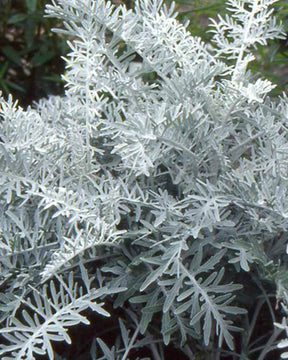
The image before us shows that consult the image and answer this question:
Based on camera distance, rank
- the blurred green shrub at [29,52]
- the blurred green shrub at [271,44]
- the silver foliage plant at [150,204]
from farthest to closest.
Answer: the blurred green shrub at [29,52]
the blurred green shrub at [271,44]
the silver foliage plant at [150,204]

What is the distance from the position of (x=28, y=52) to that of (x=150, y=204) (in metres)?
1.47

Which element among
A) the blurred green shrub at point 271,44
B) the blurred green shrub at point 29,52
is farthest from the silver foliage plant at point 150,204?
the blurred green shrub at point 29,52

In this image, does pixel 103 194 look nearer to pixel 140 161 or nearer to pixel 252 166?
pixel 140 161

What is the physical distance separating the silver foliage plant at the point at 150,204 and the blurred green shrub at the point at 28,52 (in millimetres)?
1021

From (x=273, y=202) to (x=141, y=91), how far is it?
374 millimetres

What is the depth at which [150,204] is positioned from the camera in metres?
1.04

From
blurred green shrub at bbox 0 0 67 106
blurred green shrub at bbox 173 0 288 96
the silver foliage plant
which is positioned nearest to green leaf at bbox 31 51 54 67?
blurred green shrub at bbox 0 0 67 106

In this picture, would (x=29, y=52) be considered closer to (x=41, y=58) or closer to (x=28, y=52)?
(x=28, y=52)

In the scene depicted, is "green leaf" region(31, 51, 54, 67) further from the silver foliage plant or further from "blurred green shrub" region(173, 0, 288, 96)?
the silver foliage plant

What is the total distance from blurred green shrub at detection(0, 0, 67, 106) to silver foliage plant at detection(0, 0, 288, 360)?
1.02 m

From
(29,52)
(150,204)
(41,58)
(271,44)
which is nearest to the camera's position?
(150,204)

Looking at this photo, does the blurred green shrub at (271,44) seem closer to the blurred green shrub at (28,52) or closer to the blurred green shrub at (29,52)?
the blurred green shrub at (29,52)

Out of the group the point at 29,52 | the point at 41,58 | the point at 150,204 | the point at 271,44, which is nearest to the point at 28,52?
the point at 29,52

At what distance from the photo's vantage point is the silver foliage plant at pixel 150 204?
0.97m
